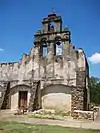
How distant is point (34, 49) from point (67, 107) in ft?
24.5

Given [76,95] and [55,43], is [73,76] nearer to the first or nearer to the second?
[76,95]

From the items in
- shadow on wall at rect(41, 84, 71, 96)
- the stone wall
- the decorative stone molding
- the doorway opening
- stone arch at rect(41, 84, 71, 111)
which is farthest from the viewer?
the doorway opening

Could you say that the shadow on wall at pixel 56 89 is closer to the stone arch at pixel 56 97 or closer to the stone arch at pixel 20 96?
the stone arch at pixel 56 97

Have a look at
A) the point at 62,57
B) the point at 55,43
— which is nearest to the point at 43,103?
the point at 62,57

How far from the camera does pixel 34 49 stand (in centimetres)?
1956

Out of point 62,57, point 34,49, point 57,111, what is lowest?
point 57,111

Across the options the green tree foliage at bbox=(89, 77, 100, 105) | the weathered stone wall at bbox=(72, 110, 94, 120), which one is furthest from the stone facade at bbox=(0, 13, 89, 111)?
the green tree foliage at bbox=(89, 77, 100, 105)

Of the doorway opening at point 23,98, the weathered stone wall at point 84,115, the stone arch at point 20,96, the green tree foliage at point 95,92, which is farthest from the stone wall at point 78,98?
the green tree foliage at point 95,92

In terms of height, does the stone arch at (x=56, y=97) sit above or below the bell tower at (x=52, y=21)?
below

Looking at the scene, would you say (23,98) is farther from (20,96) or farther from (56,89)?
(56,89)

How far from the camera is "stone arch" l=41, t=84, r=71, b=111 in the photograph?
55.9 feet

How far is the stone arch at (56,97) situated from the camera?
17047 millimetres

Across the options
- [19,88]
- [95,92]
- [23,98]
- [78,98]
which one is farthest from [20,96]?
[95,92]

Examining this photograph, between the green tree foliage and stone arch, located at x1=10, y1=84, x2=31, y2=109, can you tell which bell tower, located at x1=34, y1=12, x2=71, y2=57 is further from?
the green tree foliage
